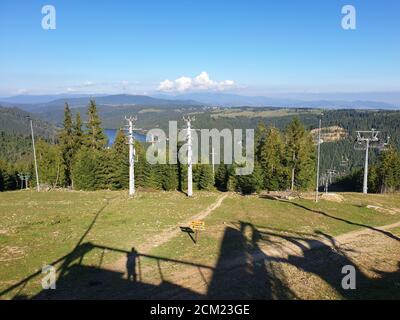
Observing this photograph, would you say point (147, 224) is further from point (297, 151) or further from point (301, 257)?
point (297, 151)

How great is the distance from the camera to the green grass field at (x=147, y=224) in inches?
896

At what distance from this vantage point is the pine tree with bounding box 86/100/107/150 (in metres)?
65.1

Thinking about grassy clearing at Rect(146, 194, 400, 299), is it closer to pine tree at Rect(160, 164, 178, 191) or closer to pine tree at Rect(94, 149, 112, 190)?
pine tree at Rect(160, 164, 178, 191)

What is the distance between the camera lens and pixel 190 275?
20.4 meters

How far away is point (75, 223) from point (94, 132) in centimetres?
3878

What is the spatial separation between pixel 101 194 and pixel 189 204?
1468 cm

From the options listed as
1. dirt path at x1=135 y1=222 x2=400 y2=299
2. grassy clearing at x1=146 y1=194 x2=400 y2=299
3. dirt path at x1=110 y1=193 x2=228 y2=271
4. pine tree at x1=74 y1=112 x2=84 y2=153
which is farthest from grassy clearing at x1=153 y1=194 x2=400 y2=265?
pine tree at x1=74 y1=112 x2=84 y2=153

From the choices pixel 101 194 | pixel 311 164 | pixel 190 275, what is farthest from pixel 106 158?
pixel 190 275

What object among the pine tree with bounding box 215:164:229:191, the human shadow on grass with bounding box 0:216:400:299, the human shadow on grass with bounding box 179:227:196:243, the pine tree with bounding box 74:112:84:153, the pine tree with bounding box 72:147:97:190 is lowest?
the pine tree with bounding box 215:164:229:191

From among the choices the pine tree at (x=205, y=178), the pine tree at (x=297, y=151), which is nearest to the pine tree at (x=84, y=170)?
the pine tree at (x=205, y=178)

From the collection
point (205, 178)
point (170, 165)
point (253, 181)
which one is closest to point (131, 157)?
point (170, 165)

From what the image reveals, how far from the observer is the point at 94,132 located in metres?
67.4

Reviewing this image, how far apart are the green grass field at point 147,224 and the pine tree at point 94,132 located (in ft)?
68.6
